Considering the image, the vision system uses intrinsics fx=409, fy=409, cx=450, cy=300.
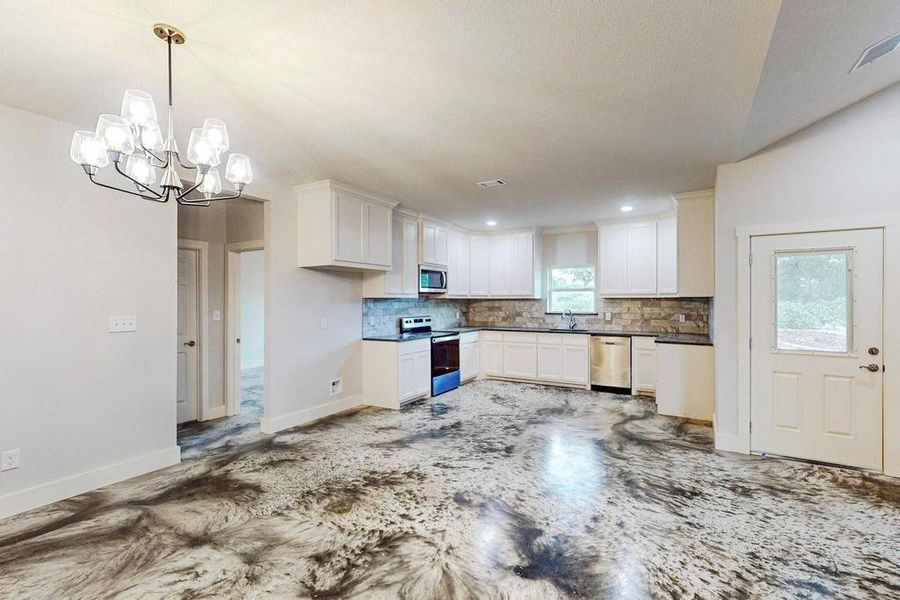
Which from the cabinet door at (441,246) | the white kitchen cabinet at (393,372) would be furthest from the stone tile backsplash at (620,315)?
the white kitchen cabinet at (393,372)

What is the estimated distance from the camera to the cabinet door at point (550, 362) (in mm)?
6199

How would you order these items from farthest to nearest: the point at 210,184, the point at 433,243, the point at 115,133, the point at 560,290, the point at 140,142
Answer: the point at 560,290 → the point at 433,243 → the point at 210,184 → the point at 140,142 → the point at 115,133

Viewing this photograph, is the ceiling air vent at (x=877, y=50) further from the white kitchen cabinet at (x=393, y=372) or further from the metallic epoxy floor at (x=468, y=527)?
the white kitchen cabinet at (x=393, y=372)

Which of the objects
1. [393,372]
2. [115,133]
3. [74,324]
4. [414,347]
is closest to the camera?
[115,133]

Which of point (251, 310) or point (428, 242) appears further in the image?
point (251, 310)

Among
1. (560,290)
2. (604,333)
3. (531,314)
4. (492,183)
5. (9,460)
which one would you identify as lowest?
(9,460)

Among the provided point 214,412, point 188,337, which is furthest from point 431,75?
point 214,412

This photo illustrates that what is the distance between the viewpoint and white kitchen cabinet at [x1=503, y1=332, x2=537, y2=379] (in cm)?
643

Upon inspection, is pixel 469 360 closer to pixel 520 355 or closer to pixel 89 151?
pixel 520 355

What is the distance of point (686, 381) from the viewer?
464cm

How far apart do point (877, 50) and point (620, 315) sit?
442 centimetres

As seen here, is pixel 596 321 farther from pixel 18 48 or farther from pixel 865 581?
pixel 18 48

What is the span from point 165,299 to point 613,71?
3704 mm

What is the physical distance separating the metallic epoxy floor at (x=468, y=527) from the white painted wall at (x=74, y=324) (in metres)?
0.29
